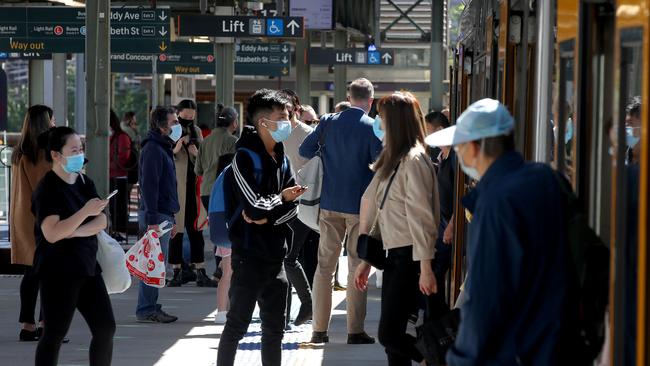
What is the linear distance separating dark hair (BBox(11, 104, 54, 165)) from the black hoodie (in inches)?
101

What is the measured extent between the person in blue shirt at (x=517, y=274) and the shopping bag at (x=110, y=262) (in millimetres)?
3503

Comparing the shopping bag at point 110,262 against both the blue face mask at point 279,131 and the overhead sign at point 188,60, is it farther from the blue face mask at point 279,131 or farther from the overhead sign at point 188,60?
the overhead sign at point 188,60

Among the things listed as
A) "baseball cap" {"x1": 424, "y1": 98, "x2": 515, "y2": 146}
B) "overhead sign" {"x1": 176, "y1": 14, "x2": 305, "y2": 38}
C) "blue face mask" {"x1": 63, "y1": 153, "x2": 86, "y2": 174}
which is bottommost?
"blue face mask" {"x1": 63, "y1": 153, "x2": 86, "y2": 174}

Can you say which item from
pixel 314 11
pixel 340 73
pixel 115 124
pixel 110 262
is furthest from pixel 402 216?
pixel 340 73

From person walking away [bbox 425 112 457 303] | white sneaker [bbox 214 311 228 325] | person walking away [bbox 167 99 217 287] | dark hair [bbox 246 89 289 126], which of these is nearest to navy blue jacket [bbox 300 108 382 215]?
person walking away [bbox 425 112 457 303]

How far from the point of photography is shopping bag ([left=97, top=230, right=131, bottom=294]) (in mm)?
7426

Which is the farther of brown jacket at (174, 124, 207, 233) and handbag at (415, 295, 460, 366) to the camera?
brown jacket at (174, 124, 207, 233)

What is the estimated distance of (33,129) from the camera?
9633 millimetres

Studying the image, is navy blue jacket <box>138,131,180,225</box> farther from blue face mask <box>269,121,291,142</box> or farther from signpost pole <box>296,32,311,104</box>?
signpost pole <box>296,32,311,104</box>

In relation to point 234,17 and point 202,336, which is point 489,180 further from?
point 234,17

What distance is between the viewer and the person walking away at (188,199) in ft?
44.3

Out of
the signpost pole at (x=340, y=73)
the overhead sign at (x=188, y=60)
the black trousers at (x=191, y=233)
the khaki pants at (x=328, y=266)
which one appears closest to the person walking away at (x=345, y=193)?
the khaki pants at (x=328, y=266)

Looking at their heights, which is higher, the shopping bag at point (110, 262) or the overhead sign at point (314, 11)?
the overhead sign at point (314, 11)

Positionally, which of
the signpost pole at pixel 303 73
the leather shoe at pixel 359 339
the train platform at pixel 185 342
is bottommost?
the train platform at pixel 185 342
